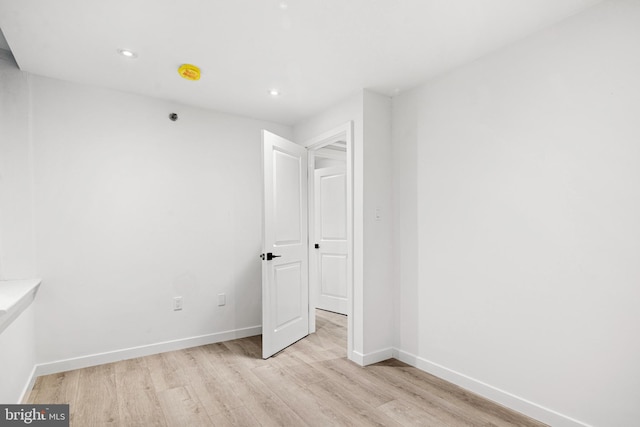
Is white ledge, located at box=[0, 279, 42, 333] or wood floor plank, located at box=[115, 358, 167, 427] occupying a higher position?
white ledge, located at box=[0, 279, 42, 333]

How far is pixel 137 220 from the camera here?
3090 millimetres

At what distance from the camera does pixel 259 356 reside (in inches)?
121

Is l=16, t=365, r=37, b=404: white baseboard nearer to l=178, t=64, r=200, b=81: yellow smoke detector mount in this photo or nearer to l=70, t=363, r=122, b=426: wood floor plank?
l=70, t=363, r=122, b=426: wood floor plank

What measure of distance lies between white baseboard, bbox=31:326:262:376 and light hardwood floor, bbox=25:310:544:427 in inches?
2.5

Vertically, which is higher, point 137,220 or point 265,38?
point 265,38

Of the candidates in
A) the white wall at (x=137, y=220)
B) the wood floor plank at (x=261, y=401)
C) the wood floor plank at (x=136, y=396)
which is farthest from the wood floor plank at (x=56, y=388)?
the wood floor plank at (x=261, y=401)

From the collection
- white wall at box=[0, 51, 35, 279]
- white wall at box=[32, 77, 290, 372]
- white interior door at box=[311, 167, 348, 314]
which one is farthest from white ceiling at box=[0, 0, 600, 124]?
white interior door at box=[311, 167, 348, 314]

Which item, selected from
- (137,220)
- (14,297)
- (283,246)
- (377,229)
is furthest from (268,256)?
(14,297)

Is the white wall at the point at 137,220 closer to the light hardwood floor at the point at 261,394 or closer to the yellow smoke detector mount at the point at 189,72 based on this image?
the light hardwood floor at the point at 261,394

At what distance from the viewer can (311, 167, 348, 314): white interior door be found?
4641mm

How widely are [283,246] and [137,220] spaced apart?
1386mm

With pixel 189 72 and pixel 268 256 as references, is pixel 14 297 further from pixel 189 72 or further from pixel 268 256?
pixel 189 72

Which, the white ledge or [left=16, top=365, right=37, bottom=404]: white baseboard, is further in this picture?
[left=16, top=365, right=37, bottom=404]: white baseboard
